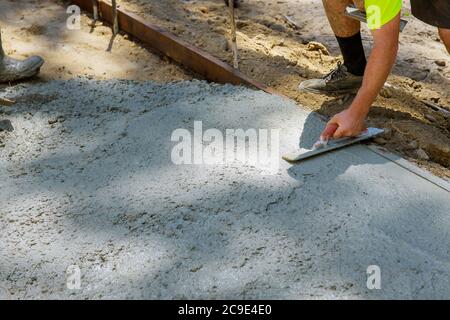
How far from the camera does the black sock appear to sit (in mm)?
3492

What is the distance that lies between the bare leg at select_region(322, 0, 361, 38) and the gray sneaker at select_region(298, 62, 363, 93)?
21cm

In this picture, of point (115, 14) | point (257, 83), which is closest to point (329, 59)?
point (257, 83)

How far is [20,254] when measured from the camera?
2.29 metres

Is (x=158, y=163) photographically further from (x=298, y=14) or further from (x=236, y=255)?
(x=298, y=14)

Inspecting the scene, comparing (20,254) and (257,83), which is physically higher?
(257,83)

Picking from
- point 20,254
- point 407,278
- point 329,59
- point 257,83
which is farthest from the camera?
point 329,59

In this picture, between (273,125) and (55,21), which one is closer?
(273,125)

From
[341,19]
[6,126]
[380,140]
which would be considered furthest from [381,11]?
[6,126]

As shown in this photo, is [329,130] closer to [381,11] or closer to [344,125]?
[344,125]

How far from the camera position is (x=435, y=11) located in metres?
3.10

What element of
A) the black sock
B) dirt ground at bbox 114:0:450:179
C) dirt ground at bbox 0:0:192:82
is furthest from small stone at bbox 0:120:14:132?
the black sock

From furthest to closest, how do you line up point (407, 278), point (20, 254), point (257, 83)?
point (257, 83), point (20, 254), point (407, 278)

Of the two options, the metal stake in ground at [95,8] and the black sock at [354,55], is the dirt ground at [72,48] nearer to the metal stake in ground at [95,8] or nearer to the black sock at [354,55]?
the metal stake in ground at [95,8]

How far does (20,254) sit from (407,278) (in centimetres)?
140
